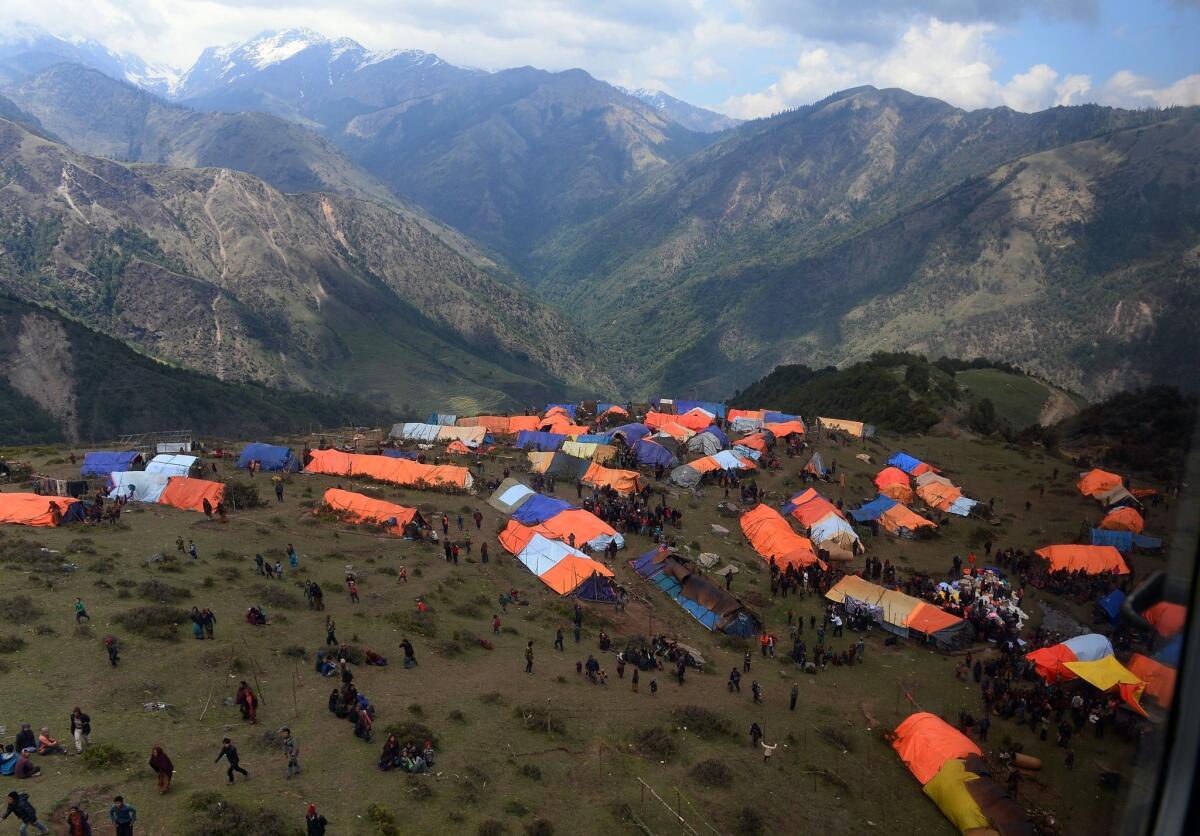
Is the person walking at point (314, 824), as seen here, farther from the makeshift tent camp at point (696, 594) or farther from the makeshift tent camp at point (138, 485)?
the makeshift tent camp at point (138, 485)

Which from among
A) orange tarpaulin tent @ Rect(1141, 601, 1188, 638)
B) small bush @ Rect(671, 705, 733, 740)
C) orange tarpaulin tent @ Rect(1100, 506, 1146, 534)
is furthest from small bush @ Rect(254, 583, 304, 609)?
orange tarpaulin tent @ Rect(1100, 506, 1146, 534)

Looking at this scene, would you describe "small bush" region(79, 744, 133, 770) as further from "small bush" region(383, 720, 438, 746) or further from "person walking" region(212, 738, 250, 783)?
"small bush" region(383, 720, 438, 746)

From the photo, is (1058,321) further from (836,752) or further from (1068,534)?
(836,752)

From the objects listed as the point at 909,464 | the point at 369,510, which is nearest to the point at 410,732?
the point at 369,510

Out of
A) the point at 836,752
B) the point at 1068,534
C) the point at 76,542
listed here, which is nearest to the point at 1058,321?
the point at 1068,534

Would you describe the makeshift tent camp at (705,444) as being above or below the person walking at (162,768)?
above

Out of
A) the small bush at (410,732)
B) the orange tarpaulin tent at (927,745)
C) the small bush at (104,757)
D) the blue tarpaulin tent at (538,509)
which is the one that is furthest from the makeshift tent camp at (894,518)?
the small bush at (104,757)
